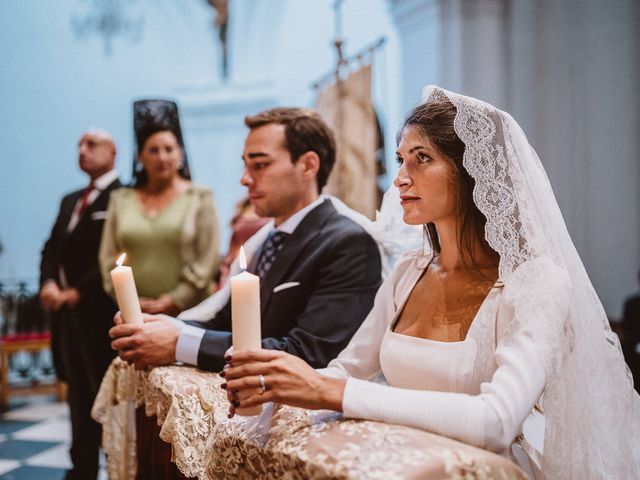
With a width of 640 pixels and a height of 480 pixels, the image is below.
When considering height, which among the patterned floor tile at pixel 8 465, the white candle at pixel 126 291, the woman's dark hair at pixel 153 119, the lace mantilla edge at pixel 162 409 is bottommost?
the patterned floor tile at pixel 8 465

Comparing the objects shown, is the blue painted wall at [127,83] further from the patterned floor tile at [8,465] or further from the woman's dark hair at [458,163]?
the woman's dark hair at [458,163]

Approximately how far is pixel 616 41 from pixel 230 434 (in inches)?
195

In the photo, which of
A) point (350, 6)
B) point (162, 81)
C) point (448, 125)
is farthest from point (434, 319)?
point (162, 81)

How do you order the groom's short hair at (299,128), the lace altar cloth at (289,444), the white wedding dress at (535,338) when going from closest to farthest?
the lace altar cloth at (289,444), the white wedding dress at (535,338), the groom's short hair at (299,128)

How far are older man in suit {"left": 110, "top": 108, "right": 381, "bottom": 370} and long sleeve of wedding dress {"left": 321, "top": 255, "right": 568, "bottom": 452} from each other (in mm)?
673

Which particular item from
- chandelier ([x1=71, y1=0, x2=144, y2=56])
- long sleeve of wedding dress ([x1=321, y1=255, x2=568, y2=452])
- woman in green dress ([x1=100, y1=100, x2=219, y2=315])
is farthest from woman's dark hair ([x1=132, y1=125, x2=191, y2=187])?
chandelier ([x1=71, y1=0, x2=144, y2=56])

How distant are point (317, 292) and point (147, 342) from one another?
548 mm

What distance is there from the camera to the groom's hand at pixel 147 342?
1.81m

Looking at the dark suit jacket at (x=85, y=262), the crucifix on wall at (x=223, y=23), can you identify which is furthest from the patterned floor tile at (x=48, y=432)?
the crucifix on wall at (x=223, y=23)

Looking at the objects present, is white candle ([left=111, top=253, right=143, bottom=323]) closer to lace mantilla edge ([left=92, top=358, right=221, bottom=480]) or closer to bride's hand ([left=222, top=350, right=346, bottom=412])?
lace mantilla edge ([left=92, top=358, right=221, bottom=480])

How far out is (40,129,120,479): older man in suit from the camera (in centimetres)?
335

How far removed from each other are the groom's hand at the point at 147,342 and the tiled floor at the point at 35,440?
2214 millimetres

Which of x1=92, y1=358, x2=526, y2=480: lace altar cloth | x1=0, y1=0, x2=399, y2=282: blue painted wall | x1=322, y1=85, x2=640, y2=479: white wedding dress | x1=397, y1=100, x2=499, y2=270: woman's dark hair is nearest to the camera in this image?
x1=92, y1=358, x2=526, y2=480: lace altar cloth

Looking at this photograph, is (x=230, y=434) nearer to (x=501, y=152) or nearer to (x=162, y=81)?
(x=501, y=152)
